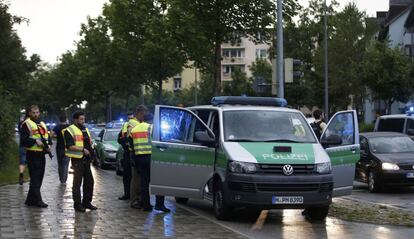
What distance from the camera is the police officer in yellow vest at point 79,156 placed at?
11422mm

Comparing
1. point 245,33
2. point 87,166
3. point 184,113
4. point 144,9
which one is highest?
point 144,9

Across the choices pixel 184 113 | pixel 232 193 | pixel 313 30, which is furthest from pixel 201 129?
pixel 313 30

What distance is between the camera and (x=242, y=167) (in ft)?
33.1

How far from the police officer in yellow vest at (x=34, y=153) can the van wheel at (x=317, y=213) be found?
15.4ft

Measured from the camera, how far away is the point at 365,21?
4984cm

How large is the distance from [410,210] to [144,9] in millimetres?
25785

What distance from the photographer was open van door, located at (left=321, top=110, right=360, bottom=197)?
36.7ft

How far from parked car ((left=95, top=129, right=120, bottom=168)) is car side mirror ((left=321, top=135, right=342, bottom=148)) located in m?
12.6

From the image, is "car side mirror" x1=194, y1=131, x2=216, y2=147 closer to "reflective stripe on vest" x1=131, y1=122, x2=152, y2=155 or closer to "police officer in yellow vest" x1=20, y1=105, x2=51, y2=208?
"reflective stripe on vest" x1=131, y1=122, x2=152, y2=155

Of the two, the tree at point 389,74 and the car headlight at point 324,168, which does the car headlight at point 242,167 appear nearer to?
the car headlight at point 324,168

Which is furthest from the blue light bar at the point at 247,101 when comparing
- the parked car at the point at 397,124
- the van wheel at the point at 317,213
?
the parked car at the point at 397,124

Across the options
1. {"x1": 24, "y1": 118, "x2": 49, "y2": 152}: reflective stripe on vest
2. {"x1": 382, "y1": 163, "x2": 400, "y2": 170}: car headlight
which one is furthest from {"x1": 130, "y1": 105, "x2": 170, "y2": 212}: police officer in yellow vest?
{"x1": 382, "y1": 163, "x2": 400, "y2": 170}: car headlight

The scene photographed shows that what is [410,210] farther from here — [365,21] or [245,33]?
[365,21]

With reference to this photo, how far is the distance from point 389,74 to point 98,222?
32.2m
